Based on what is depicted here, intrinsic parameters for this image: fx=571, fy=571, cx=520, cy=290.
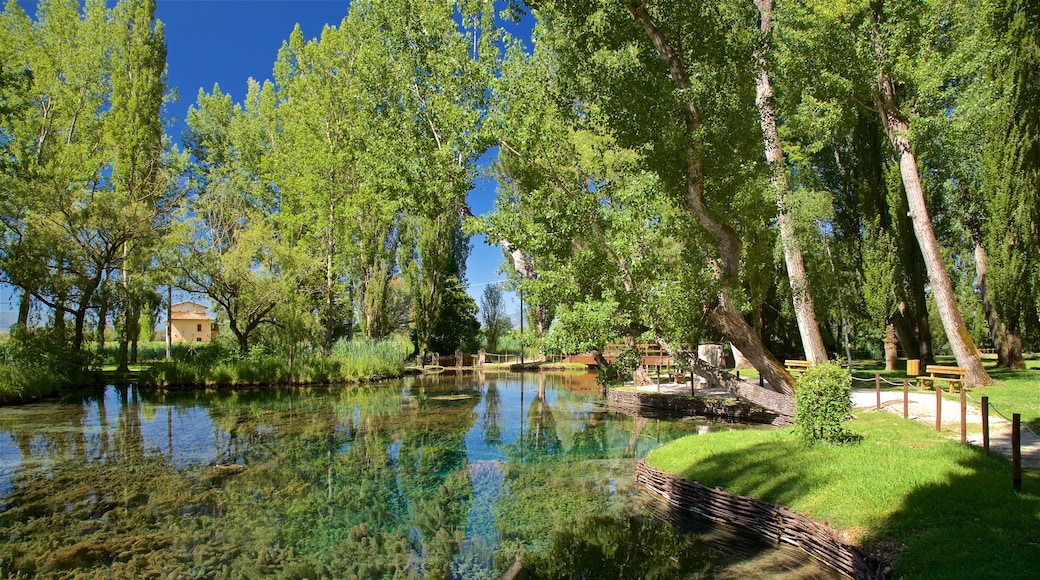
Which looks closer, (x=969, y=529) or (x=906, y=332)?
(x=969, y=529)

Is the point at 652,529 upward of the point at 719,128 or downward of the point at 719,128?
→ downward

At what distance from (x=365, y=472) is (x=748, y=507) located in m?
5.64

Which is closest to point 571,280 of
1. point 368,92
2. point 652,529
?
point 652,529

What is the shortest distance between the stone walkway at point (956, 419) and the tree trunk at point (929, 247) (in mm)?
1217

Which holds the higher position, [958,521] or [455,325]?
[455,325]

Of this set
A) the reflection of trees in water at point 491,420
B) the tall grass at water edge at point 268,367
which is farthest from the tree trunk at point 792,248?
the tall grass at water edge at point 268,367

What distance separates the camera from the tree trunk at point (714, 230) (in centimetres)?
1082

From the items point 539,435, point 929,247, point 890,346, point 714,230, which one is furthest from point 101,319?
point 890,346

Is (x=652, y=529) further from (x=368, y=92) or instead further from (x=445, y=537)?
(x=368, y=92)

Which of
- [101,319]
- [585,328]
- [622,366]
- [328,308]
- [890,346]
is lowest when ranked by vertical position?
[890,346]

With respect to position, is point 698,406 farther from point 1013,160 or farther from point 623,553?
point 1013,160

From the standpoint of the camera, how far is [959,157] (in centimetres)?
Answer: 1919

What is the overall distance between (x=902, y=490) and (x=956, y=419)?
203 inches

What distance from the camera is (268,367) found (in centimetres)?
2153
